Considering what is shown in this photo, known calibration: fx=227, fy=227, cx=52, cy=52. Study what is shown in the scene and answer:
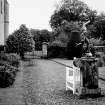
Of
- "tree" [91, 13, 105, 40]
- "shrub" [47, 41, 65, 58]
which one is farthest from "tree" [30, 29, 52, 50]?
"shrub" [47, 41, 65, 58]

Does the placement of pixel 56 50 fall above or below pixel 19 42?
below

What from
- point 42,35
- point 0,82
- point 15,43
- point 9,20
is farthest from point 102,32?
point 0,82

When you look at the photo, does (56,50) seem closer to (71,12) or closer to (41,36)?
(41,36)

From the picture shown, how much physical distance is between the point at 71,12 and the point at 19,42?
27.7 meters

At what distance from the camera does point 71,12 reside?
174 ft

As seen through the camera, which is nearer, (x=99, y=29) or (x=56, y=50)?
(x=56, y=50)

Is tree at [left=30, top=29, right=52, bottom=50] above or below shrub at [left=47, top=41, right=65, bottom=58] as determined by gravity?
above

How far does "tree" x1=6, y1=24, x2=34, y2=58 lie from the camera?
2773 cm

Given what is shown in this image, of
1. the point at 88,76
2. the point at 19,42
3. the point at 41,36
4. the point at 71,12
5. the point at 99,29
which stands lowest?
the point at 88,76

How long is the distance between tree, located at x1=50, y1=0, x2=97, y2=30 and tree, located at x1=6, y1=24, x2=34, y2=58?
80.9 ft

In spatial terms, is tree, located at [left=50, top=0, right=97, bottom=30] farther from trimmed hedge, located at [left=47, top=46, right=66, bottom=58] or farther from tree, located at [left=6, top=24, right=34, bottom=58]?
tree, located at [left=6, top=24, right=34, bottom=58]

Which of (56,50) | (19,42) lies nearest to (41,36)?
(56,50)

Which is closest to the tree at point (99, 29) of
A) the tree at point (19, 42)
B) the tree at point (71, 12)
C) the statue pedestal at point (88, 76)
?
the tree at point (71, 12)

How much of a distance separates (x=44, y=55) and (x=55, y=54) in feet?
5.90
